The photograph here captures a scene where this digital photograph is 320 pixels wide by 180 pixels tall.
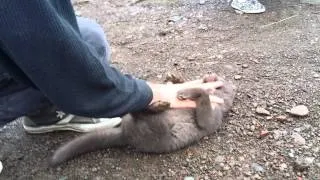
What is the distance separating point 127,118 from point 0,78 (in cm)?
58

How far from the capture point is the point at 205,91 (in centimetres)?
222

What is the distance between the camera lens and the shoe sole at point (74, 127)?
2285 mm

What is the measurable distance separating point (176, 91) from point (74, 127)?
1.84ft

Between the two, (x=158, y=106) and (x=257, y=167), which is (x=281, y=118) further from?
(x=158, y=106)

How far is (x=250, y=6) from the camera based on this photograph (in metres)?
3.27

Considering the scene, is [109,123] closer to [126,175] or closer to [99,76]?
[126,175]

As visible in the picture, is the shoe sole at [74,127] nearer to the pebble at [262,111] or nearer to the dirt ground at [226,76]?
the dirt ground at [226,76]

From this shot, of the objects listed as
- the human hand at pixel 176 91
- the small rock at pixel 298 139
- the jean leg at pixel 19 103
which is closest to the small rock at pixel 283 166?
the small rock at pixel 298 139

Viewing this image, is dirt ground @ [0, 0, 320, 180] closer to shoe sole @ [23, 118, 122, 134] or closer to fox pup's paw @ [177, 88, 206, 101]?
shoe sole @ [23, 118, 122, 134]

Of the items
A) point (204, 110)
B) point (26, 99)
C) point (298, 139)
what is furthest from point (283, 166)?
point (26, 99)

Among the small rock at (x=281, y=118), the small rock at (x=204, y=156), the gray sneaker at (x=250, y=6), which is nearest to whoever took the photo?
the small rock at (x=204, y=156)

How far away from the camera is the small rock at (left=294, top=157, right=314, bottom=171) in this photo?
1.96 meters

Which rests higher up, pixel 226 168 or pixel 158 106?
pixel 158 106

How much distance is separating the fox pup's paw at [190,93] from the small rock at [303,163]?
0.52 m
